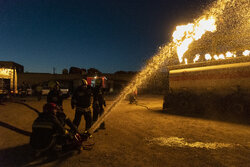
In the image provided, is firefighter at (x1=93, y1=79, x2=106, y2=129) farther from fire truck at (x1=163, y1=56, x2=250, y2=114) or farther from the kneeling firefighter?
fire truck at (x1=163, y1=56, x2=250, y2=114)

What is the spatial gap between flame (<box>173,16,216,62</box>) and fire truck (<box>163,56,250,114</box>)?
128 cm

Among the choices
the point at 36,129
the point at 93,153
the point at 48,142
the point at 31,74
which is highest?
the point at 31,74

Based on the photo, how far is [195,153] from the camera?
4348 mm

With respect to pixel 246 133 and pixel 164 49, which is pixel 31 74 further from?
pixel 246 133

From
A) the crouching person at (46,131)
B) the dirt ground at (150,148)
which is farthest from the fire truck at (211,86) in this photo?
the crouching person at (46,131)

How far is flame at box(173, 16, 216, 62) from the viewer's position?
11375mm

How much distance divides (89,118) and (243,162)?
390 cm

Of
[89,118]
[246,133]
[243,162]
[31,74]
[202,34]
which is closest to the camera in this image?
[243,162]

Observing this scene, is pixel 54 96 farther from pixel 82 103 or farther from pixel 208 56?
pixel 208 56

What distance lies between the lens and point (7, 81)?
53.7 feet

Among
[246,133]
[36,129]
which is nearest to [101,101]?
[36,129]

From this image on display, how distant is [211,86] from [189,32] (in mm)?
3994

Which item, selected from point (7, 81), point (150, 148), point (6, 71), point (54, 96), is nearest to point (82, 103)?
point (54, 96)

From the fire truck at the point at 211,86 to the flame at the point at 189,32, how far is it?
1281 millimetres
